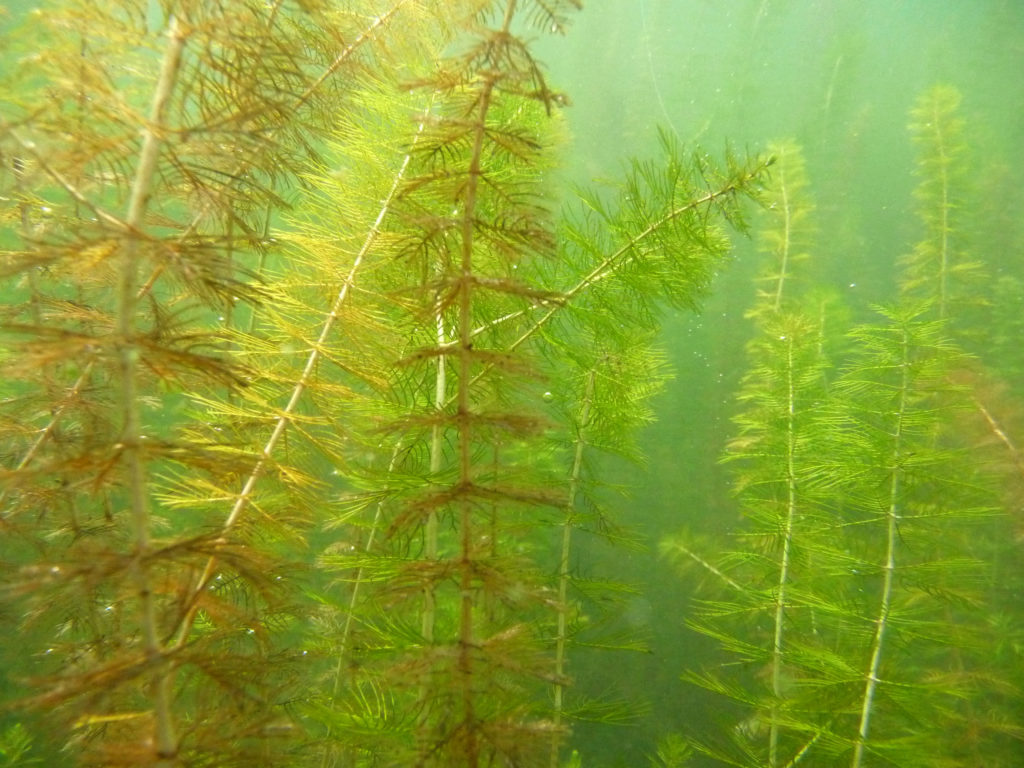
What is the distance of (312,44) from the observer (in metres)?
3.36

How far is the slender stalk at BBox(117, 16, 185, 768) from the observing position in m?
1.66

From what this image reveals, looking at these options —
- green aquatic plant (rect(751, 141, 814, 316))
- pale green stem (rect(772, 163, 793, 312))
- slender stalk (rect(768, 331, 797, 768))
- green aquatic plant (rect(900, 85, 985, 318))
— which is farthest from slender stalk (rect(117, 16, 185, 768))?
green aquatic plant (rect(900, 85, 985, 318))

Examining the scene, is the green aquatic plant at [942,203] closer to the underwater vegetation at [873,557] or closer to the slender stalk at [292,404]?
the underwater vegetation at [873,557]

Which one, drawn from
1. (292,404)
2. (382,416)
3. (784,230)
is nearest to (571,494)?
(382,416)

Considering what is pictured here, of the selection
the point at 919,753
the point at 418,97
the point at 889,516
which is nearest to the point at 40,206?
the point at 418,97

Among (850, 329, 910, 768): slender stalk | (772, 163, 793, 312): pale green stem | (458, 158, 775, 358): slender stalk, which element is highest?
(772, 163, 793, 312): pale green stem

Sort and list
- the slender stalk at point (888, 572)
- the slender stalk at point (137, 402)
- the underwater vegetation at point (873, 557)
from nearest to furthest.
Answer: the slender stalk at point (137, 402) < the slender stalk at point (888, 572) < the underwater vegetation at point (873, 557)

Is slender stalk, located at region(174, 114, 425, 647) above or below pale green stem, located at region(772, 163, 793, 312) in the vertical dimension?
below

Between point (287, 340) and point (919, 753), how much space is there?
4.30 metres

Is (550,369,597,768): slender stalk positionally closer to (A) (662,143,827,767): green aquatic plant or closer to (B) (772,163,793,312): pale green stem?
(A) (662,143,827,767): green aquatic plant

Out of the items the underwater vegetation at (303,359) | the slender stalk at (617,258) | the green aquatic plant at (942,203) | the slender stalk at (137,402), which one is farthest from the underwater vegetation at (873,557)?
the slender stalk at (137,402)

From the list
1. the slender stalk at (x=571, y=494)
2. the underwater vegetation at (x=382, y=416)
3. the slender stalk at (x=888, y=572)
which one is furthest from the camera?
the slender stalk at (x=571, y=494)

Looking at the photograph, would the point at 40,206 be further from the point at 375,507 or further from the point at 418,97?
the point at 375,507

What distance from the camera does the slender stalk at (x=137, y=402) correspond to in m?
1.66
